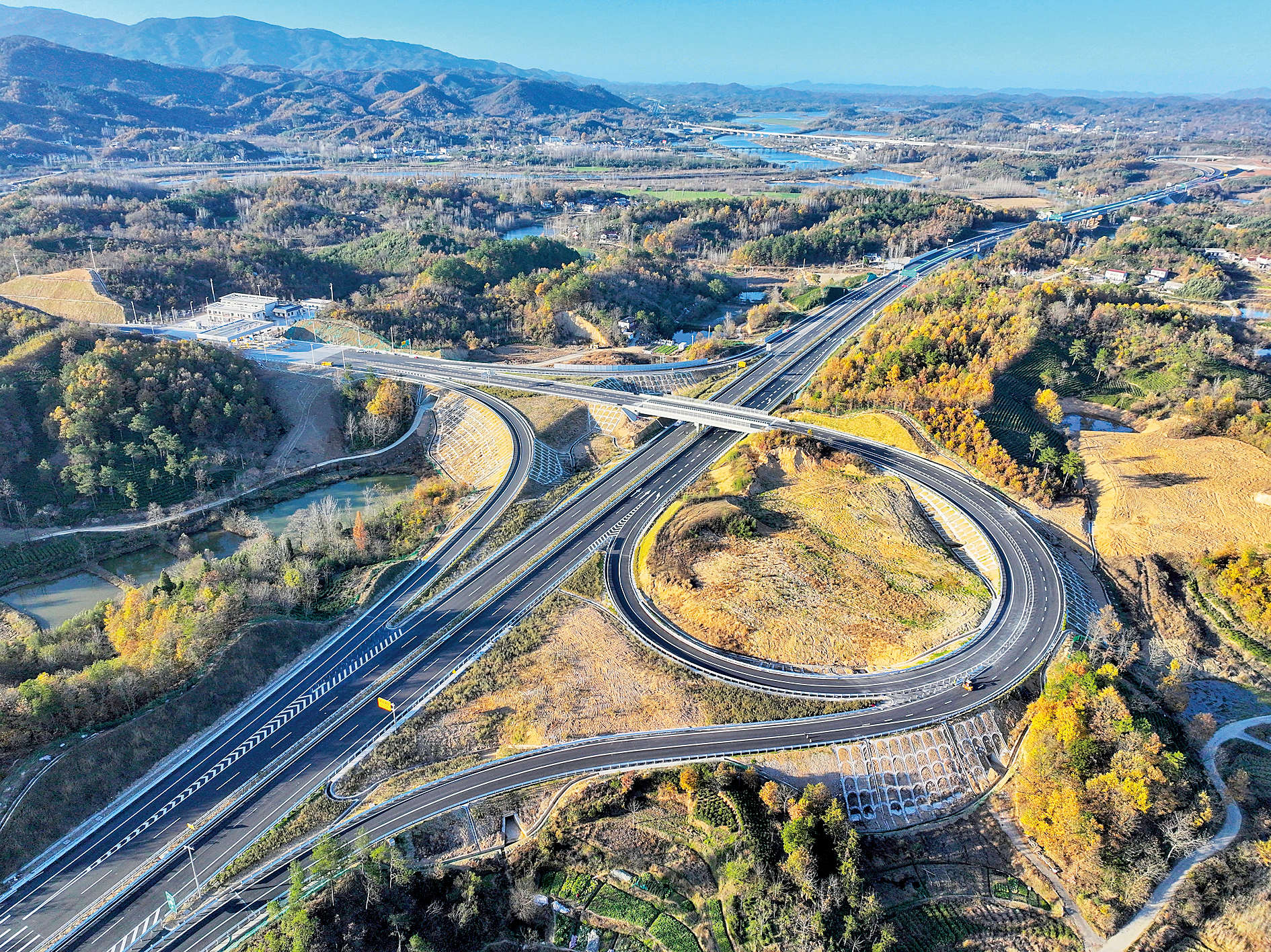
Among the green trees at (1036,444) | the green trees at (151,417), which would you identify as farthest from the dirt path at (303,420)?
the green trees at (1036,444)

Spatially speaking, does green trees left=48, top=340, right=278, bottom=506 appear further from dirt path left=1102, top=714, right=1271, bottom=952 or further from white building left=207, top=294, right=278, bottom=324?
dirt path left=1102, top=714, right=1271, bottom=952

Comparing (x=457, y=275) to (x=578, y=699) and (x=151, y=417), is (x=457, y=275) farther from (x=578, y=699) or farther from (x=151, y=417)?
(x=578, y=699)

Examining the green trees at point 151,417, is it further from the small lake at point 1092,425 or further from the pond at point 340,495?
the small lake at point 1092,425

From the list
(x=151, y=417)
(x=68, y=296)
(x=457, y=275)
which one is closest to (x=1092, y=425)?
(x=457, y=275)

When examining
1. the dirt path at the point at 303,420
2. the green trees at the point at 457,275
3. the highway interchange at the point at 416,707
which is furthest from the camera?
the green trees at the point at 457,275

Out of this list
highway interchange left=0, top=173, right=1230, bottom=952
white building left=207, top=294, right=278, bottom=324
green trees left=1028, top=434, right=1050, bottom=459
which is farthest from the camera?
white building left=207, top=294, right=278, bottom=324

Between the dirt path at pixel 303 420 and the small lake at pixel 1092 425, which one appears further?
the dirt path at pixel 303 420

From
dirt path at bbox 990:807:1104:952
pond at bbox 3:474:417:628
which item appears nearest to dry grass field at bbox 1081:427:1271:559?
dirt path at bbox 990:807:1104:952
